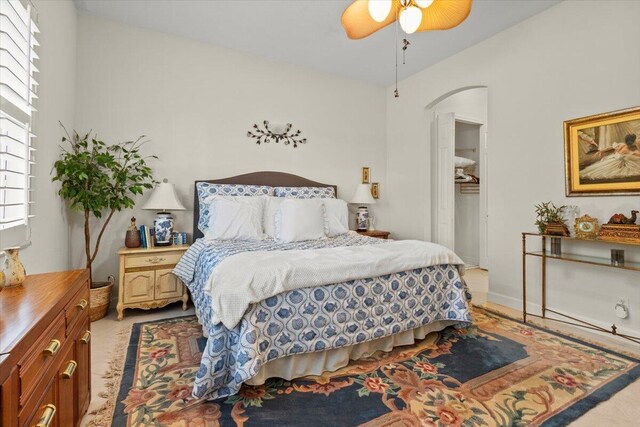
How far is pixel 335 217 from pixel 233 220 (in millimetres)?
1184

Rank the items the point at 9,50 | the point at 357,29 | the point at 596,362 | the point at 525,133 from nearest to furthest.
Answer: the point at 9,50 < the point at 596,362 < the point at 357,29 < the point at 525,133

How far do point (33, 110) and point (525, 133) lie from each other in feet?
13.6

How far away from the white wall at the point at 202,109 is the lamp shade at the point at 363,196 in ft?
0.91

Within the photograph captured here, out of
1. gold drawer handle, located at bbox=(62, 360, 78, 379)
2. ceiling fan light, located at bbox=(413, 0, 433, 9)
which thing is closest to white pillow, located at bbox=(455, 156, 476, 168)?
ceiling fan light, located at bbox=(413, 0, 433, 9)

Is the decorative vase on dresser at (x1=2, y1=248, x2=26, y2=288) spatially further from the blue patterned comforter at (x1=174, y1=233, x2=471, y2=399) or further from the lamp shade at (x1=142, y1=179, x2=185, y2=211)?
the lamp shade at (x1=142, y1=179, x2=185, y2=211)

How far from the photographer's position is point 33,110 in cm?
199

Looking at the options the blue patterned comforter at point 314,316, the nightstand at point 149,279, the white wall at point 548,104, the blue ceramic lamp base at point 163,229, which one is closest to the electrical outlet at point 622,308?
the white wall at point 548,104

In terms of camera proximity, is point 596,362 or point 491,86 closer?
point 596,362

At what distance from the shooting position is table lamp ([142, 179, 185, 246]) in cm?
325

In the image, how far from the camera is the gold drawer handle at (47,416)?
96 cm

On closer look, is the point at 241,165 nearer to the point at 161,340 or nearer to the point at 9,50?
the point at 161,340

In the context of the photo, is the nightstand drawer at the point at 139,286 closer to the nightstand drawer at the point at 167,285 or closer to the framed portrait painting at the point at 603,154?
the nightstand drawer at the point at 167,285

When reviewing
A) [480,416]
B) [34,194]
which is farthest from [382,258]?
[34,194]

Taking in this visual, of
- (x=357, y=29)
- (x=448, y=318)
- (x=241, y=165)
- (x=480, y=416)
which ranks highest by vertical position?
(x=357, y=29)
